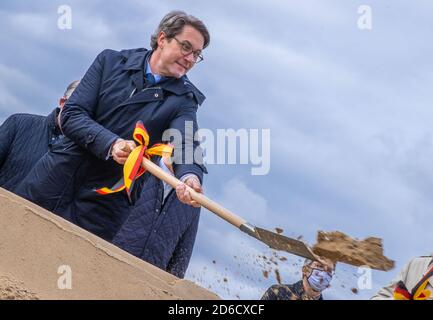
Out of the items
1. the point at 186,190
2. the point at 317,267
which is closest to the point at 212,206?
the point at 186,190

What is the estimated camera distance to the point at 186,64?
434 centimetres

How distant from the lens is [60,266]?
364cm

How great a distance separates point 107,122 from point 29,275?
1.00m

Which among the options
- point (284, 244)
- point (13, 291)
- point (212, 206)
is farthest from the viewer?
point (212, 206)

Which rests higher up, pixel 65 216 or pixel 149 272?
pixel 65 216

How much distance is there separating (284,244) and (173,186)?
631 millimetres

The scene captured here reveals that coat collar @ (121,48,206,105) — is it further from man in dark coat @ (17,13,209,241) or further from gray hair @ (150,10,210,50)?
gray hair @ (150,10,210,50)

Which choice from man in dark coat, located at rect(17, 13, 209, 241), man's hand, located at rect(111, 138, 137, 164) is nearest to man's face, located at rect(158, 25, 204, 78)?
man in dark coat, located at rect(17, 13, 209, 241)

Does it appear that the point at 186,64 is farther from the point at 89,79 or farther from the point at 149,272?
the point at 149,272

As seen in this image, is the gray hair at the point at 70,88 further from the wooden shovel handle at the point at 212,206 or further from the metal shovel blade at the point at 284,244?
the metal shovel blade at the point at 284,244

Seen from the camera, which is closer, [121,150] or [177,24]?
[121,150]

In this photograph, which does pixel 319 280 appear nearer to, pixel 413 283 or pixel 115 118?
pixel 413 283
